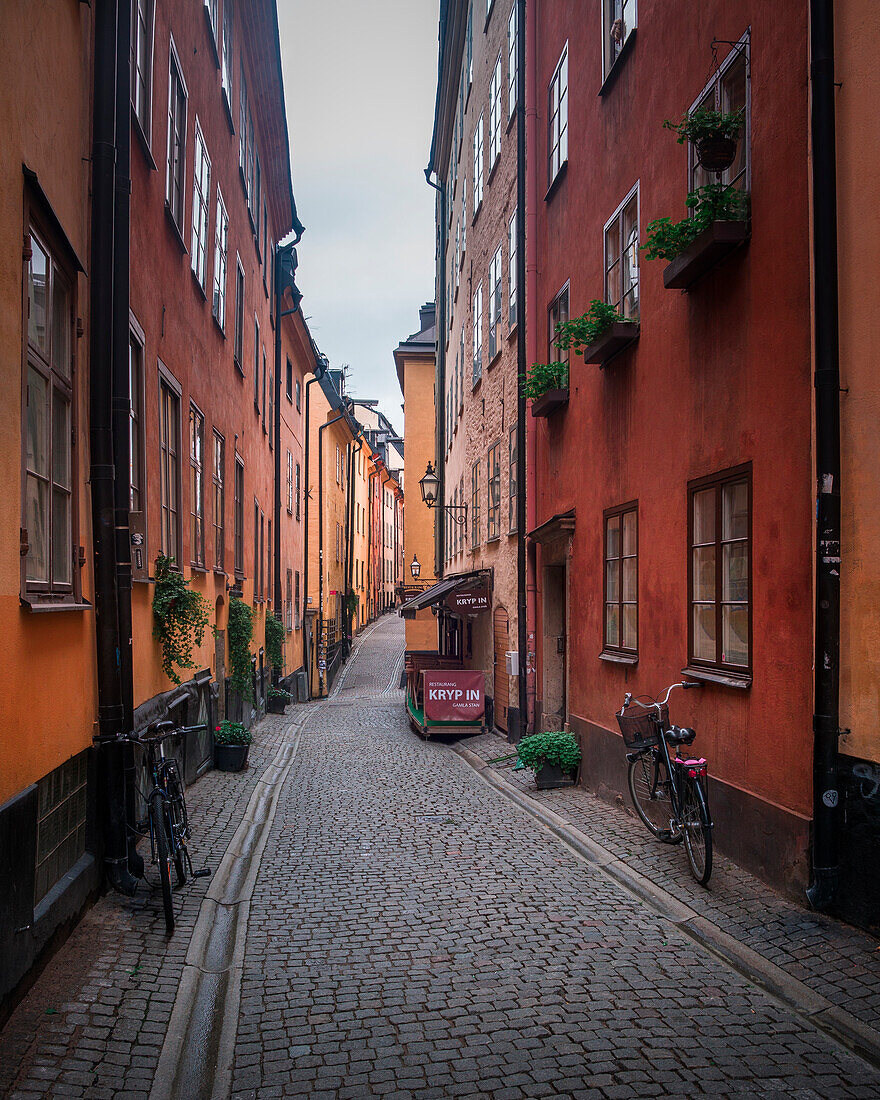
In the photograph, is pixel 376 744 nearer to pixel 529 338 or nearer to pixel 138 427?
pixel 529 338

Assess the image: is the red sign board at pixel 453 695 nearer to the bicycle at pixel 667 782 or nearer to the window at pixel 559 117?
the bicycle at pixel 667 782

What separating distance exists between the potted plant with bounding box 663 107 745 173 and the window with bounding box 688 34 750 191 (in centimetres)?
10

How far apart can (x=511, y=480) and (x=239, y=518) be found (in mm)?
4886

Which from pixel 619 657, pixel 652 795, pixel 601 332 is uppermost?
pixel 601 332

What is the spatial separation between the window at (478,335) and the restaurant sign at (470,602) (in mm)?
4478

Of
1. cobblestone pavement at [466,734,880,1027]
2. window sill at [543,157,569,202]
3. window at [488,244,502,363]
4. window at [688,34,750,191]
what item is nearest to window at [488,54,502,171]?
window at [488,244,502,363]

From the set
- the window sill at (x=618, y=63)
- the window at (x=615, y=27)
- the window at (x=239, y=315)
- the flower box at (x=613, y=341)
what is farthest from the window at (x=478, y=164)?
the flower box at (x=613, y=341)

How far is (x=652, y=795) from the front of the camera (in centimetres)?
785

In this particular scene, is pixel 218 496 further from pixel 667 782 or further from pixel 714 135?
pixel 714 135

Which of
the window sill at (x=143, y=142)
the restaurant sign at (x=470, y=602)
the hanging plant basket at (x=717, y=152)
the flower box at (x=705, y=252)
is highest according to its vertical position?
the window sill at (x=143, y=142)

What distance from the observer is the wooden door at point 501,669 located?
54.6 ft

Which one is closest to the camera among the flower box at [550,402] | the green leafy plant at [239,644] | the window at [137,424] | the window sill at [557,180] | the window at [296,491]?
the window at [137,424]

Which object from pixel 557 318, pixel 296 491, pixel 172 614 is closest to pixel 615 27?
pixel 557 318

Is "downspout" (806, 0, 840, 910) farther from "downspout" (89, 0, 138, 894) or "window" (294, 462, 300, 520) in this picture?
"window" (294, 462, 300, 520)
